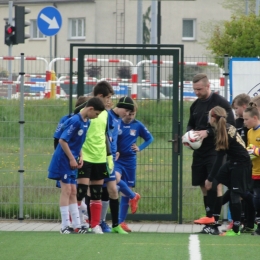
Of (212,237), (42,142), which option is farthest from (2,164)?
(212,237)

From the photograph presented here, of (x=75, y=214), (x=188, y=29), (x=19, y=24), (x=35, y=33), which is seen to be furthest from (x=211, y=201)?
(x=188, y=29)

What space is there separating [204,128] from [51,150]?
2.84 m

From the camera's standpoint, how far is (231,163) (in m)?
10.8

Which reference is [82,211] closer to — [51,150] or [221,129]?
[51,150]

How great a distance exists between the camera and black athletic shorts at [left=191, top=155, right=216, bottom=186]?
11422 mm

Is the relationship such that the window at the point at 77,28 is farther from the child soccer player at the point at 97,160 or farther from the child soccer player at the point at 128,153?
the child soccer player at the point at 97,160

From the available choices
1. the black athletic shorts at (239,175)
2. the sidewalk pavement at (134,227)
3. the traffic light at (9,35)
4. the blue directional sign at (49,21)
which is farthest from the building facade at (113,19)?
the black athletic shorts at (239,175)

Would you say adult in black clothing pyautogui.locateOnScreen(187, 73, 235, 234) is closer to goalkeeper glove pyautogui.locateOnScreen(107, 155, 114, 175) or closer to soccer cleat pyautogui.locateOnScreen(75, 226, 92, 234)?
goalkeeper glove pyautogui.locateOnScreen(107, 155, 114, 175)

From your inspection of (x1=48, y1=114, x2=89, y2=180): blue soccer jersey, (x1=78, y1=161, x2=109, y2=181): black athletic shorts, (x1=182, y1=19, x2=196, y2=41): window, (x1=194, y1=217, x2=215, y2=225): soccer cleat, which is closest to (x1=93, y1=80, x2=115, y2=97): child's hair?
(x1=48, y1=114, x2=89, y2=180): blue soccer jersey

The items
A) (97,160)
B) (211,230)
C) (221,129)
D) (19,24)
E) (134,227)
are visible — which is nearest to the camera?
(221,129)

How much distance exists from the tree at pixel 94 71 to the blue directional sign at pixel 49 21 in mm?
6248

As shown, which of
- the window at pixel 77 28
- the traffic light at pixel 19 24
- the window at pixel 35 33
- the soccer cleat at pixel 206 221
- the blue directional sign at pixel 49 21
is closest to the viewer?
the soccer cleat at pixel 206 221

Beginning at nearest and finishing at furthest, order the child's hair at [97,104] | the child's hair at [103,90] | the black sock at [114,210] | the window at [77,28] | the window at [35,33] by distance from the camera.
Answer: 1. the child's hair at [97,104]
2. the child's hair at [103,90]
3. the black sock at [114,210]
4. the window at [35,33]
5. the window at [77,28]

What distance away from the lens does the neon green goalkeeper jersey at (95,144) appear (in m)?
10.9
